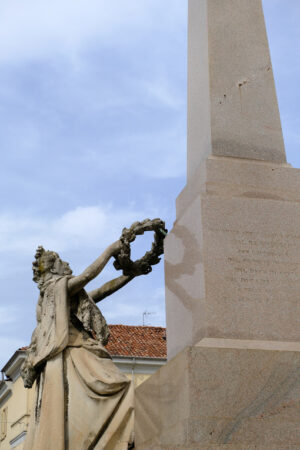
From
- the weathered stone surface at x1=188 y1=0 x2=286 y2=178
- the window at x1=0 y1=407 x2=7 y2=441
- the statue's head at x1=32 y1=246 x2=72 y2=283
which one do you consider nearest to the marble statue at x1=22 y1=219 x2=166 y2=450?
the statue's head at x1=32 y1=246 x2=72 y2=283

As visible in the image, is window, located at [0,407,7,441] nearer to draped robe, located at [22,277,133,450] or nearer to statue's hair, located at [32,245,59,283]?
statue's hair, located at [32,245,59,283]

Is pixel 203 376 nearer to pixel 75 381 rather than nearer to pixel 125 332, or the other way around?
pixel 75 381

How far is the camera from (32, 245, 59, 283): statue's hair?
8070 mm

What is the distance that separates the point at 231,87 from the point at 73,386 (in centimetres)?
332

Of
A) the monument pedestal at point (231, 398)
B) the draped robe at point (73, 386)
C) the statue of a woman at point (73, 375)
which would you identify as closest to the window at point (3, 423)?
the statue of a woman at point (73, 375)

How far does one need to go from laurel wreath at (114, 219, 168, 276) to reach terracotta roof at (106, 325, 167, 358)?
80.1ft

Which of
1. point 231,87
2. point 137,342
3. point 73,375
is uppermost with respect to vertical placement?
point 137,342

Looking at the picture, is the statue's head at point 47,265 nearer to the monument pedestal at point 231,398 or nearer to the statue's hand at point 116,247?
the statue's hand at point 116,247

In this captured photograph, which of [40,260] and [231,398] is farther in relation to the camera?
[40,260]

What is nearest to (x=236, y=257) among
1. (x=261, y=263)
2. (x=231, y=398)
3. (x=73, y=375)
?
(x=261, y=263)

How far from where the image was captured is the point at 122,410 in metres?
6.87

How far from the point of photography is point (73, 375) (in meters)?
7.06

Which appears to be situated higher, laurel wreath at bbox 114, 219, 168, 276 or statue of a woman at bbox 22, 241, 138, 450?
laurel wreath at bbox 114, 219, 168, 276

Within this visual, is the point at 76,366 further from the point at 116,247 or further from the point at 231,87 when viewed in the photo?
the point at 231,87
